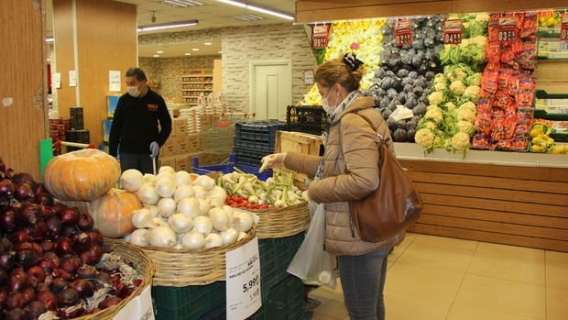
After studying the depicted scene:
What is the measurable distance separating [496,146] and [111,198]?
13.6ft

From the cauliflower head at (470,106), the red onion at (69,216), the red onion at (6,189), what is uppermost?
the cauliflower head at (470,106)

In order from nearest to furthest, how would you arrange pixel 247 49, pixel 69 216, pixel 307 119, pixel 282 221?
pixel 69 216 → pixel 282 221 → pixel 307 119 → pixel 247 49

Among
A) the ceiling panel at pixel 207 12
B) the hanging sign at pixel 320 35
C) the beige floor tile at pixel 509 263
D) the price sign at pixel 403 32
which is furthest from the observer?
the ceiling panel at pixel 207 12

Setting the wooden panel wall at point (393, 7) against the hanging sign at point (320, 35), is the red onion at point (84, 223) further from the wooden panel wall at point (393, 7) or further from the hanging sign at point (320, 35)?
the hanging sign at point (320, 35)

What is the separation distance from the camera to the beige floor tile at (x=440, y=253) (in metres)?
4.39

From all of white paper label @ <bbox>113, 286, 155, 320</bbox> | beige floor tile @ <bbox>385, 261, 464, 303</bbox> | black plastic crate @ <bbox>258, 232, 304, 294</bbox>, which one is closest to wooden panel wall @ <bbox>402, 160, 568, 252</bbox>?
beige floor tile @ <bbox>385, 261, 464, 303</bbox>

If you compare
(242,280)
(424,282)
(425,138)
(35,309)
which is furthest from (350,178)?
(425,138)

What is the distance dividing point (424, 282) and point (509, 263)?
1021mm

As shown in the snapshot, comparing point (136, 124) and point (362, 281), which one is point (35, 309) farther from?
point (136, 124)

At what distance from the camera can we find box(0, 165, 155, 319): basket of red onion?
1.25m

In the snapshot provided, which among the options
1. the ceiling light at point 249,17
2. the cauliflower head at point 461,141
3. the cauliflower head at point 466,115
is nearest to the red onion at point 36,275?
the cauliflower head at point 461,141

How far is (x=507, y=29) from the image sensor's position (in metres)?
4.98

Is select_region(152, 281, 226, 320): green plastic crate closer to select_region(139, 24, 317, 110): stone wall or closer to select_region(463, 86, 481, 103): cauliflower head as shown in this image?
select_region(463, 86, 481, 103): cauliflower head

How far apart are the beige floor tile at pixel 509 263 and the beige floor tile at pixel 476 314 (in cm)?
75
